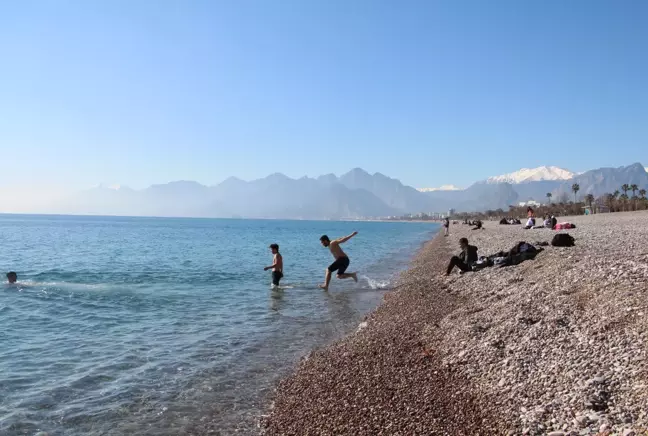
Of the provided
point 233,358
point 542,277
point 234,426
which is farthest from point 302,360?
point 542,277

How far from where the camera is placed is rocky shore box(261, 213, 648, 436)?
5.63 metres

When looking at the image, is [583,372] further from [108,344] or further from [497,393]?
[108,344]

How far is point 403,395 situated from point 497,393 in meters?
1.42

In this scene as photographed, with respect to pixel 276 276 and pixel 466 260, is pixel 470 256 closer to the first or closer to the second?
pixel 466 260

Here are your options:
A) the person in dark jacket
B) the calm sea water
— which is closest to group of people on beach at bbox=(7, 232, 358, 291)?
the calm sea water

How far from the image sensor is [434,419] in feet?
20.1

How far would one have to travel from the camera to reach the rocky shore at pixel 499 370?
563 centimetres

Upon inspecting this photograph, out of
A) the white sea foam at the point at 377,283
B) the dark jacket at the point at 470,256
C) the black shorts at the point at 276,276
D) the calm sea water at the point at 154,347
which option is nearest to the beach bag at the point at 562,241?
the dark jacket at the point at 470,256

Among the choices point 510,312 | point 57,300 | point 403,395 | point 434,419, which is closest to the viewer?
point 434,419

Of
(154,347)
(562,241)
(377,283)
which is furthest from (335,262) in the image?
(562,241)

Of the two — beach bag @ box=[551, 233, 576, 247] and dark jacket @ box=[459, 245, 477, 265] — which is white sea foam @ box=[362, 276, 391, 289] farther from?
beach bag @ box=[551, 233, 576, 247]

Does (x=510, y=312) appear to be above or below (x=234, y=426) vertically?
above

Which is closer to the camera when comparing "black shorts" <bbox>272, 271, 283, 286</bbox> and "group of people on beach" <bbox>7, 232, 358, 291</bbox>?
"group of people on beach" <bbox>7, 232, 358, 291</bbox>

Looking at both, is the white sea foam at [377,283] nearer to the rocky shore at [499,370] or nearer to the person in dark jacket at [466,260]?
the person in dark jacket at [466,260]
